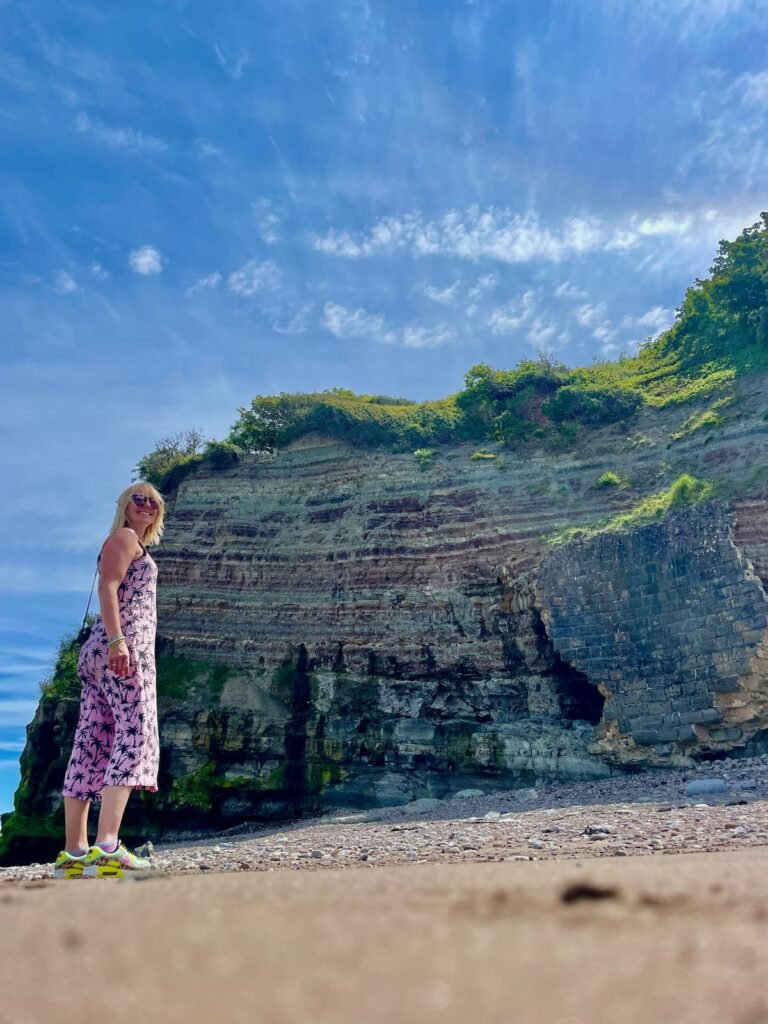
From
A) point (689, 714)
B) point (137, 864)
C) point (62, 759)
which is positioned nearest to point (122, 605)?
point (137, 864)

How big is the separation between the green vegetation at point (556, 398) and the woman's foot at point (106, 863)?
17.2 metres

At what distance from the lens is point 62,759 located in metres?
17.4

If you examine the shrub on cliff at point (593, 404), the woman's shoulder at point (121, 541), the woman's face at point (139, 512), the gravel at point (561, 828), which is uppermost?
the shrub on cliff at point (593, 404)

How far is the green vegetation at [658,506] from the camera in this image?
1530 cm

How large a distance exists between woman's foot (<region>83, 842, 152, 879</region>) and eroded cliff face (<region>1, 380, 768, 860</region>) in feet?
37.1

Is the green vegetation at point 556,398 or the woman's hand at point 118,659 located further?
the green vegetation at point 556,398

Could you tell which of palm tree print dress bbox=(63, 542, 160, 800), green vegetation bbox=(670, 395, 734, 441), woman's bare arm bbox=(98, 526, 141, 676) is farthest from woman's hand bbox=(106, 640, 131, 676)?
green vegetation bbox=(670, 395, 734, 441)

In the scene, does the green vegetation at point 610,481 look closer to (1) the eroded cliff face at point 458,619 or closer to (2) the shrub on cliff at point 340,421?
(1) the eroded cliff face at point 458,619

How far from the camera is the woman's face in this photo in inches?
220

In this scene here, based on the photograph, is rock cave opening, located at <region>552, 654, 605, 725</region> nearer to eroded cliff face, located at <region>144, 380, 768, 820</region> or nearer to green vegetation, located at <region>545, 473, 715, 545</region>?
eroded cliff face, located at <region>144, 380, 768, 820</region>

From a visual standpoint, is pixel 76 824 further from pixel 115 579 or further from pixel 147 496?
pixel 147 496

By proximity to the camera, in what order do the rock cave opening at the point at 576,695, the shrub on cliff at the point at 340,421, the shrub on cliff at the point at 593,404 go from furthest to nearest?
the shrub on cliff at the point at 340,421, the shrub on cliff at the point at 593,404, the rock cave opening at the point at 576,695

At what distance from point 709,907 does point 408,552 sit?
55.1ft

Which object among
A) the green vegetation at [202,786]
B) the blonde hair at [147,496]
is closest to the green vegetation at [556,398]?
the green vegetation at [202,786]
